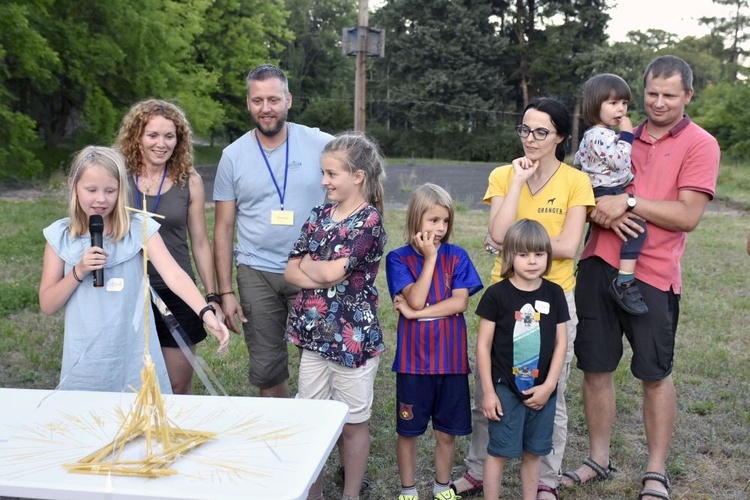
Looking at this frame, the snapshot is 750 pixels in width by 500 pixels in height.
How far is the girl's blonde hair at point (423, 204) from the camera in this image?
127 inches

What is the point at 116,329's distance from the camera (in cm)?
289

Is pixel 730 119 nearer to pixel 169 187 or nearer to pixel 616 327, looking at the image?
pixel 616 327

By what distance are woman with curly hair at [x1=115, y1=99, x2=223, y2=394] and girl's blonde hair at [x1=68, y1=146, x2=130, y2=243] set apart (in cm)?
40

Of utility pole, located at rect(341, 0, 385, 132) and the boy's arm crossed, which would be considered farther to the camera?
utility pole, located at rect(341, 0, 385, 132)

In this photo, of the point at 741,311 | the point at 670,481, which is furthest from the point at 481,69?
the point at 670,481

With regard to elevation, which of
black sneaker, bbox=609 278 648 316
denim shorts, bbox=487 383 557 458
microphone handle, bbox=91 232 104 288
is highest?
microphone handle, bbox=91 232 104 288

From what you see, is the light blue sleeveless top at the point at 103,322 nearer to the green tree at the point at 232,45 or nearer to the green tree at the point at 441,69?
the green tree at the point at 232,45

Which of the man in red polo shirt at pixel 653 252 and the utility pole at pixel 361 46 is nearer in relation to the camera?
the man in red polo shirt at pixel 653 252

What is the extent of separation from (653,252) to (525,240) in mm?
723

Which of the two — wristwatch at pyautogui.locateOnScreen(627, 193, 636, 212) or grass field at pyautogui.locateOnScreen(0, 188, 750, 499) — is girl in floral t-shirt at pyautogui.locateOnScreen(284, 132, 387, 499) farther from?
wristwatch at pyautogui.locateOnScreen(627, 193, 636, 212)

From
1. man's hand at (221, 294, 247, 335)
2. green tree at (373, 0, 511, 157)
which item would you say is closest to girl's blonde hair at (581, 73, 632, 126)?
man's hand at (221, 294, 247, 335)

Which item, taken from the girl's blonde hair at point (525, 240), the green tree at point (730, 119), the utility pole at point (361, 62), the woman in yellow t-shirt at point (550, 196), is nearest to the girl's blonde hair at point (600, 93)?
the woman in yellow t-shirt at point (550, 196)

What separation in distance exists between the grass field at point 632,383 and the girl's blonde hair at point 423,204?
4.30ft

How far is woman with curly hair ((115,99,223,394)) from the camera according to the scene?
3.37 metres
